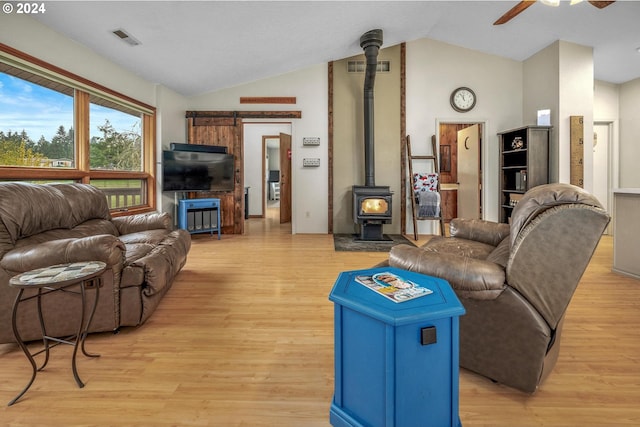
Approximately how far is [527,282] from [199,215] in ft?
16.1

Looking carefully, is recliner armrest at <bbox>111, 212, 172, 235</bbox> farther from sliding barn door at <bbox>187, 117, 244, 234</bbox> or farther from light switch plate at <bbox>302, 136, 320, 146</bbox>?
light switch plate at <bbox>302, 136, 320, 146</bbox>

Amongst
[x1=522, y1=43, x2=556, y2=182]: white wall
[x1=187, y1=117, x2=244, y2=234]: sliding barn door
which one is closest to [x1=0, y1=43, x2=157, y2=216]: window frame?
[x1=187, y1=117, x2=244, y2=234]: sliding barn door

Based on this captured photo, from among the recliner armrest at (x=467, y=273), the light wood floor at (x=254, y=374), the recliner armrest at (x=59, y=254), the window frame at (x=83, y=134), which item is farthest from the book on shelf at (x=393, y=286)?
the window frame at (x=83, y=134)

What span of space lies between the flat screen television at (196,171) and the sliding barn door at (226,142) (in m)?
0.21

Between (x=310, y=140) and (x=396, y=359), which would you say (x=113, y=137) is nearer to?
(x=310, y=140)

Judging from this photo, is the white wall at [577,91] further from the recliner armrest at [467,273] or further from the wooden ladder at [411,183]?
the recliner armrest at [467,273]

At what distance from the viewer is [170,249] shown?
2.66 meters

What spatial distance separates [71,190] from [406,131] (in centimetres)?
490

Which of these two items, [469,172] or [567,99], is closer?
[567,99]

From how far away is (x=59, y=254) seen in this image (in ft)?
6.20

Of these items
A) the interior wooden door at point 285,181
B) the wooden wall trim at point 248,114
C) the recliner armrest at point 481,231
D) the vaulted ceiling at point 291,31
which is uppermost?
the vaulted ceiling at point 291,31

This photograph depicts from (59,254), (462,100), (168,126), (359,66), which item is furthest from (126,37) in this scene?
(462,100)

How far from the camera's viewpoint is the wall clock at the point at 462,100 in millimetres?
5723

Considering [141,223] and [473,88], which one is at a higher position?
[473,88]
